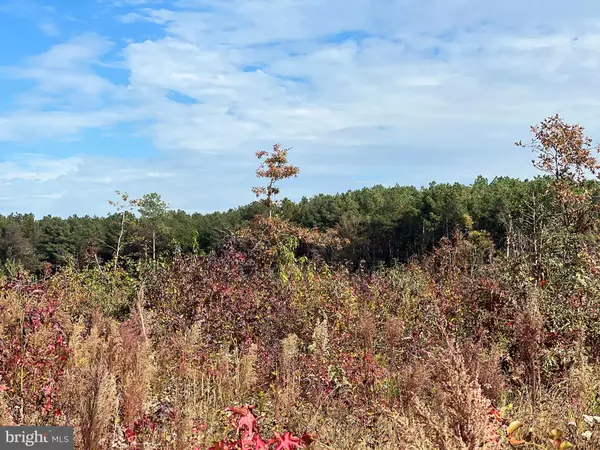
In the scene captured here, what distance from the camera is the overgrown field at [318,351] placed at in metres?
3.14

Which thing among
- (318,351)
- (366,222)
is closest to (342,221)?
(366,222)

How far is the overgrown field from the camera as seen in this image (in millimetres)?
3143

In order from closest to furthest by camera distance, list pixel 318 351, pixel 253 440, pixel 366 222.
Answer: pixel 253 440 → pixel 318 351 → pixel 366 222

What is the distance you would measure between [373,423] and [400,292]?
17.9 feet

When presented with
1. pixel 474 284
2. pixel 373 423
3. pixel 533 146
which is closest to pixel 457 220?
pixel 533 146

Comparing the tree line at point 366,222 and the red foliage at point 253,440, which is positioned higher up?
the tree line at point 366,222

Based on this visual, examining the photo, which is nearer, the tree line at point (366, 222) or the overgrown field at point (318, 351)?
the overgrown field at point (318, 351)

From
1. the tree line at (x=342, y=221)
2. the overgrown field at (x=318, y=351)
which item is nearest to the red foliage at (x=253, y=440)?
the overgrown field at (x=318, y=351)

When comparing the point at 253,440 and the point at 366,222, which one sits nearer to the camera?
the point at 253,440

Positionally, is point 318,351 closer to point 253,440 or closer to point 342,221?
point 253,440

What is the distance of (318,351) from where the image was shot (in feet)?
18.7

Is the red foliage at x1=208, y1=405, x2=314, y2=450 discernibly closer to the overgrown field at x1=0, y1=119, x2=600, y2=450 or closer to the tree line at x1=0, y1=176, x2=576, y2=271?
the overgrown field at x1=0, y1=119, x2=600, y2=450

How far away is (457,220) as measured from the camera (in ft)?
164

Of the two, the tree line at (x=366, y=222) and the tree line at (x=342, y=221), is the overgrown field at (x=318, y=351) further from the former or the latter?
the tree line at (x=366, y=222)
